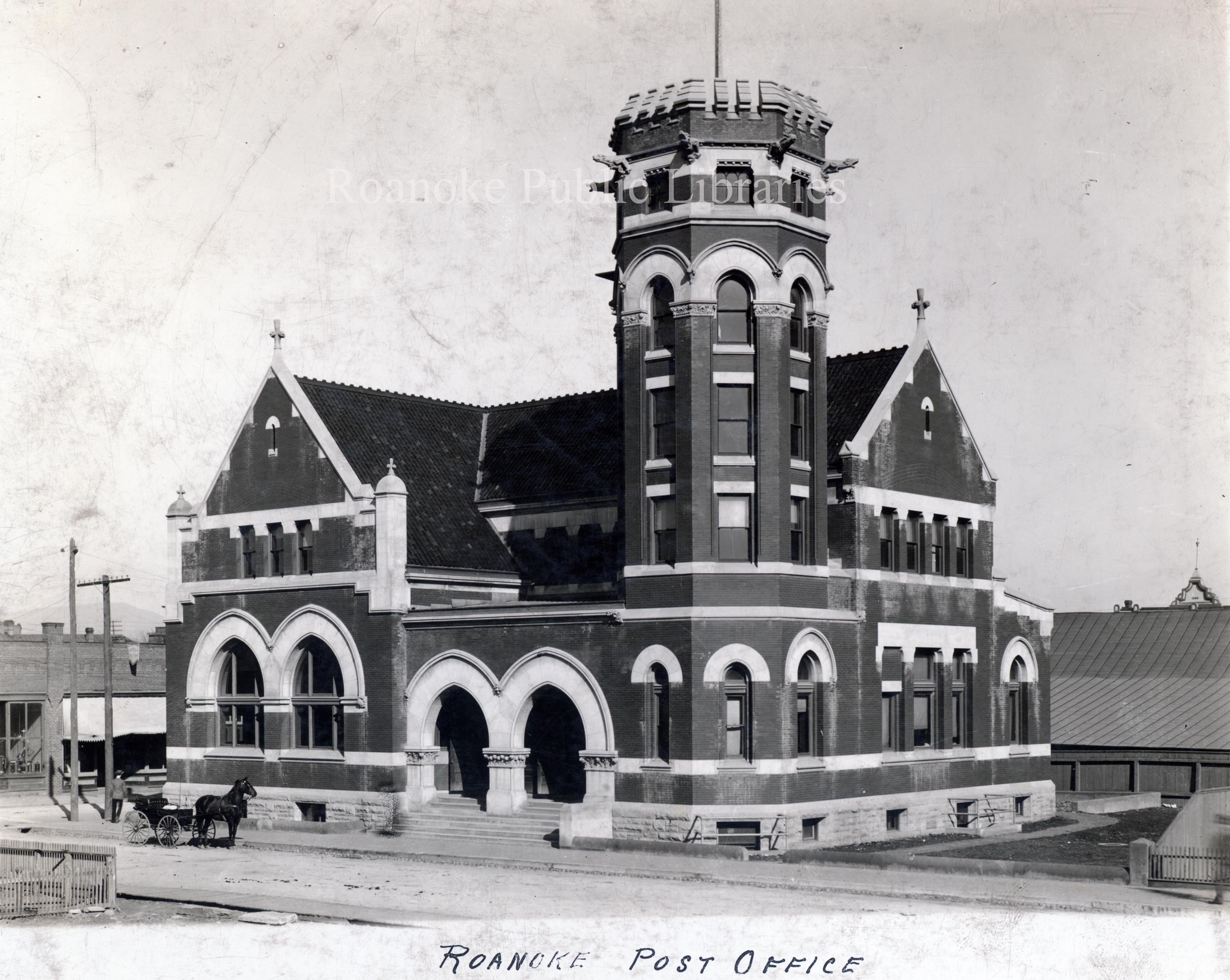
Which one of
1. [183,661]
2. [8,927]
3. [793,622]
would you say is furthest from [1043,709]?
[8,927]

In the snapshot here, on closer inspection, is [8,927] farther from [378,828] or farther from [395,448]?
[395,448]

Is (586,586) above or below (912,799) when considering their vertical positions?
above

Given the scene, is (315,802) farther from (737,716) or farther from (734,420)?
(734,420)

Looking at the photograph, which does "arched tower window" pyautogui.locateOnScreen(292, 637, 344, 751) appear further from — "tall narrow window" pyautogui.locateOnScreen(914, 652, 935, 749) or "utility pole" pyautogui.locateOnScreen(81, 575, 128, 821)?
"tall narrow window" pyautogui.locateOnScreen(914, 652, 935, 749)

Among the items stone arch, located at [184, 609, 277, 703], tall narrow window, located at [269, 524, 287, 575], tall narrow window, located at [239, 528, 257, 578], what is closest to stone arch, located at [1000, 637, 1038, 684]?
tall narrow window, located at [269, 524, 287, 575]

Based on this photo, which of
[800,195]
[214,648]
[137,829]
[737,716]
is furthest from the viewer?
[214,648]

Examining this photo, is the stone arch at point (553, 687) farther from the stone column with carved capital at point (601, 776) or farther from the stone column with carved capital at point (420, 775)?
the stone column with carved capital at point (420, 775)

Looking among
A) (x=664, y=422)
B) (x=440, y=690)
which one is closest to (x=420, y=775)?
(x=440, y=690)
